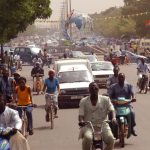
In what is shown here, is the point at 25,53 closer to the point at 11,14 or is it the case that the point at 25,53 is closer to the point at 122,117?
the point at 11,14

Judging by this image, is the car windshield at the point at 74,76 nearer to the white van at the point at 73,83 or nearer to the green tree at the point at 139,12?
the white van at the point at 73,83

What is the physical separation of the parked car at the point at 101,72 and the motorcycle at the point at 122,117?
2116cm

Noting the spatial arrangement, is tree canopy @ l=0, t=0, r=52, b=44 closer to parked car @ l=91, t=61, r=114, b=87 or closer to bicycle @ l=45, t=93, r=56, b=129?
parked car @ l=91, t=61, r=114, b=87

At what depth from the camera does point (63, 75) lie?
2888 centimetres

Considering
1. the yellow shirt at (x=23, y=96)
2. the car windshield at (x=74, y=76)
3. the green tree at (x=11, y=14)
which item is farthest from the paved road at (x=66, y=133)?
the green tree at (x=11, y=14)

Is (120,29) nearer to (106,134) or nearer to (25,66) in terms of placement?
(25,66)

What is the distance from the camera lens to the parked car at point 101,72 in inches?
1492

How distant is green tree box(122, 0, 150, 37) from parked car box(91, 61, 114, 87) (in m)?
81.0

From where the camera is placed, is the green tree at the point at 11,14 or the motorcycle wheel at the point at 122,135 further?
the green tree at the point at 11,14

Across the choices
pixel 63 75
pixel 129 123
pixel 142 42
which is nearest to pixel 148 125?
pixel 129 123

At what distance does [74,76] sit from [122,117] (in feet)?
42.4

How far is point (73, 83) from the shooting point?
28.1 meters

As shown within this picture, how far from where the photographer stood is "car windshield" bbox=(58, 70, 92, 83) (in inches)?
1118

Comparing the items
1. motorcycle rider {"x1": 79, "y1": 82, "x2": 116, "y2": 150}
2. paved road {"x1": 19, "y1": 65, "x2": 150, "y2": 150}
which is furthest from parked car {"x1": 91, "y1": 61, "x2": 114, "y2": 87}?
motorcycle rider {"x1": 79, "y1": 82, "x2": 116, "y2": 150}
